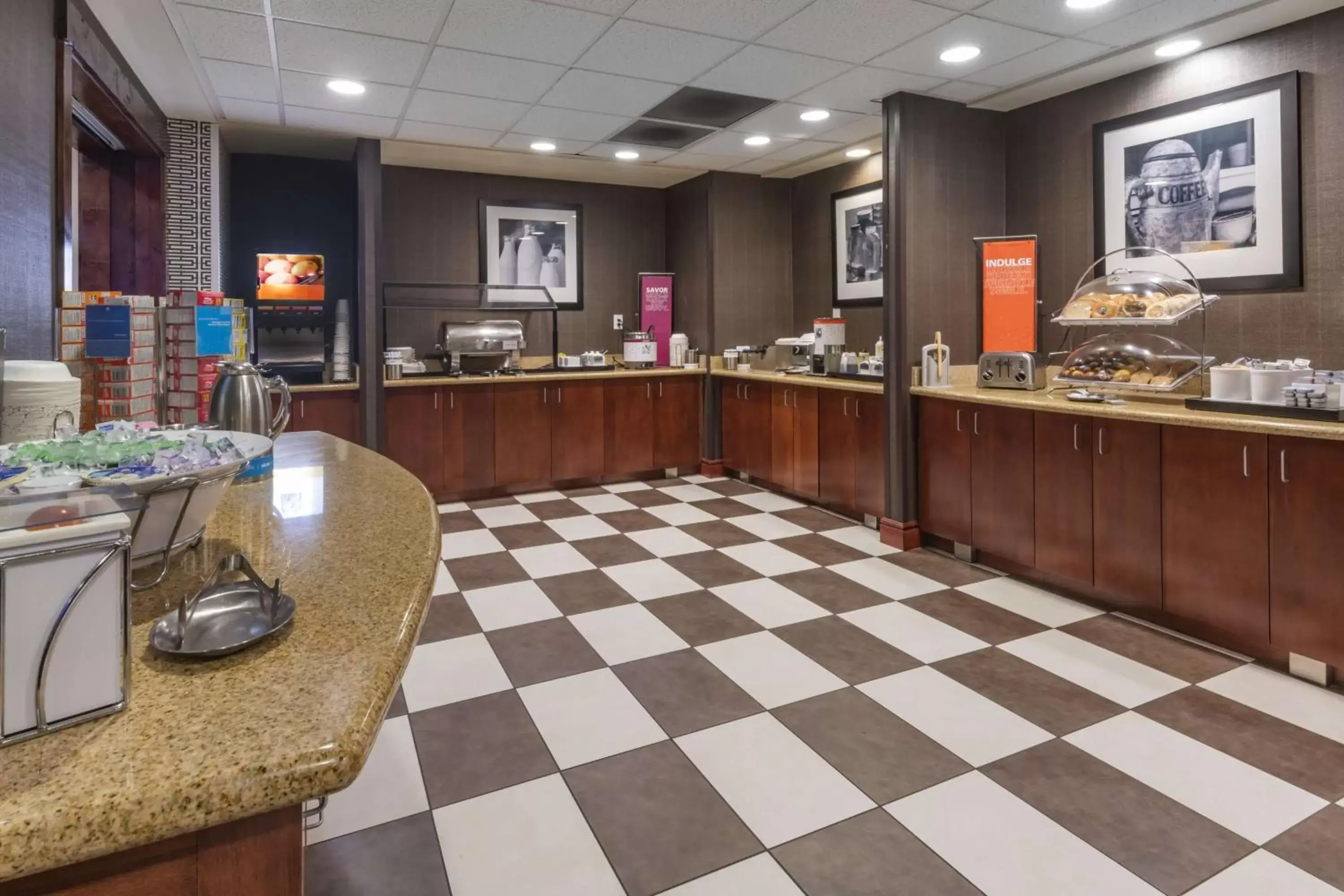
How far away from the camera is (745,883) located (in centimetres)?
171

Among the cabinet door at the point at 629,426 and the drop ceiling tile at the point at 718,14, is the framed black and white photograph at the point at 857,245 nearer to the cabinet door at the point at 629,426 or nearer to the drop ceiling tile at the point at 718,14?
the cabinet door at the point at 629,426

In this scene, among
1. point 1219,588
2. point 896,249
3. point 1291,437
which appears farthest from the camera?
point 896,249

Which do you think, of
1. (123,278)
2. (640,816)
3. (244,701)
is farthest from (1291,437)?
(123,278)

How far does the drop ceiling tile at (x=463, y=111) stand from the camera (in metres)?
4.31

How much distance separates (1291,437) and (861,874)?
224 centimetres

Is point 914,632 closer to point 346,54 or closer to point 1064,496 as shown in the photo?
point 1064,496

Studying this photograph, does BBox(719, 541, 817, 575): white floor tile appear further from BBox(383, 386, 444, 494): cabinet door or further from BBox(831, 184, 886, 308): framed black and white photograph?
BBox(383, 386, 444, 494): cabinet door

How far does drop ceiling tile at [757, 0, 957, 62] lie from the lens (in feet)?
10.4

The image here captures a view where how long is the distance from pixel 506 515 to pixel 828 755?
351 centimetres

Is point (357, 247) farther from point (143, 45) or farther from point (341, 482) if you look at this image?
point (341, 482)

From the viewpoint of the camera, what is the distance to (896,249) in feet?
14.3

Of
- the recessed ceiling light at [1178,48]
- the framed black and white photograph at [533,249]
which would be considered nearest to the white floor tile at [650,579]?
the framed black and white photograph at [533,249]

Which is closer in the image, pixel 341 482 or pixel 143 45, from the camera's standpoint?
pixel 341 482

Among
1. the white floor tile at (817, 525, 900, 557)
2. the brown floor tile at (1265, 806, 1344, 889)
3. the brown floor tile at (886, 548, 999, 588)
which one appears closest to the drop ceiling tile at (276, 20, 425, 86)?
the white floor tile at (817, 525, 900, 557)
